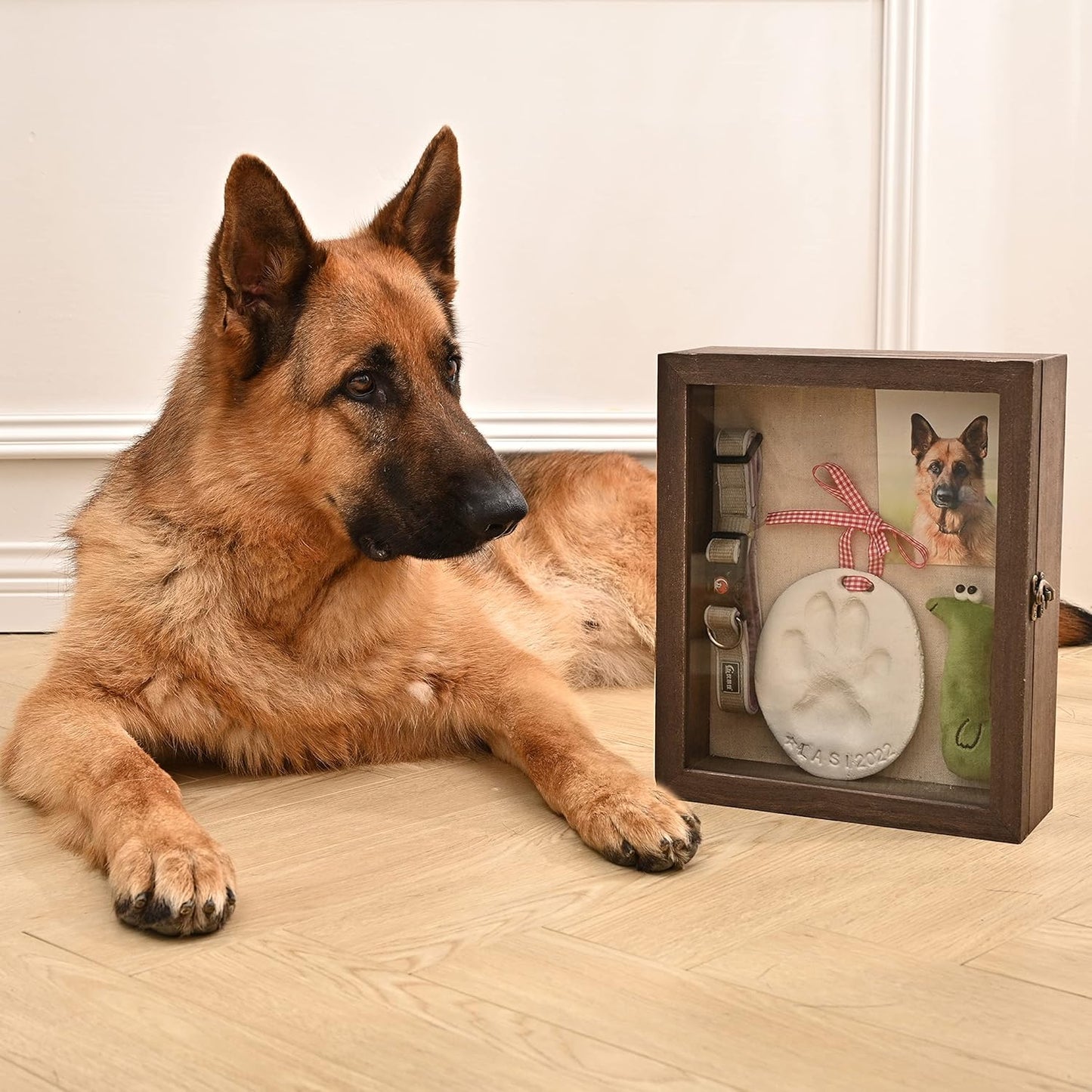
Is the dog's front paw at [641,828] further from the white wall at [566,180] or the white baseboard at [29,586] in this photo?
the white baseboard at [29,586]

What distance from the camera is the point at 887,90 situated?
3652 mm

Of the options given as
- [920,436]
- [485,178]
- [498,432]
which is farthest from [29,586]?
[920,436]

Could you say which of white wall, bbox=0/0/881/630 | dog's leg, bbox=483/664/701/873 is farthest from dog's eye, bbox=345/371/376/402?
white wall, bbox=0/0/881/630

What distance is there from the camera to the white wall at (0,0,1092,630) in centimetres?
359

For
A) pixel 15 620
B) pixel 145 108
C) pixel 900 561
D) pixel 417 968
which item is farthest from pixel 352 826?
pixel 145 108

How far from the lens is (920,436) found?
208cm

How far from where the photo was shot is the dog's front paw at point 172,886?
5.62 feet

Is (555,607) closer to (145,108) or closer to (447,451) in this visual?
(447,451)

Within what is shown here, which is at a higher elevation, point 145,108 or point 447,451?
point 145,108

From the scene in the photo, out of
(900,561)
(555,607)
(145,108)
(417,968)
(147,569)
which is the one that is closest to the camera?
(417,968)

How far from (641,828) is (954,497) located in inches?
26.8

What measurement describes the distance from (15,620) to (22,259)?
0.98 metres

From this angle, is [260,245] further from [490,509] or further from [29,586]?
[29,586]

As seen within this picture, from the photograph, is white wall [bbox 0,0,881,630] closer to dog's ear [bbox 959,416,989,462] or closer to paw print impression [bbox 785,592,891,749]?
paw print impression [bbox 785,592,891,749]
